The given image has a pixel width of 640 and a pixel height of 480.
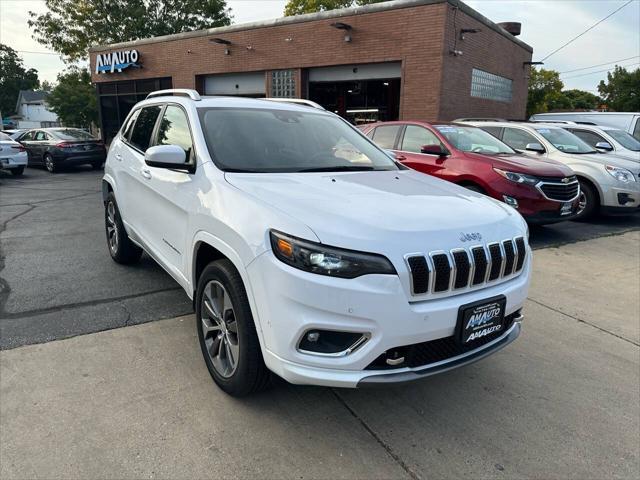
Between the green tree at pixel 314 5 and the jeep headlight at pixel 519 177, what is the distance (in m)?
28.6

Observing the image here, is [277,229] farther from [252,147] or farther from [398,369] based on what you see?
[252,147]

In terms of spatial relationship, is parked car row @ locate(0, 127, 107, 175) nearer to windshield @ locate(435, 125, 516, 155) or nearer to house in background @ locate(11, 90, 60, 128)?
windshield @ locate(435, 125, 516, 155)

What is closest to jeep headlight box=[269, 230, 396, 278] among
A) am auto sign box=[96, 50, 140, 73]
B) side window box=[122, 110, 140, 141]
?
side window box=[122, 110, 140, 141]

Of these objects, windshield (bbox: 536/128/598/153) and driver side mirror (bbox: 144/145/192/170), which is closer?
driver side mirror (bbox: 144/145/192/170)

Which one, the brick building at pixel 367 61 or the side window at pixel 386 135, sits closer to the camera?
the side window at pixel 386 135

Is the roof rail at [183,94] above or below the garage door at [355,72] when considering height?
below

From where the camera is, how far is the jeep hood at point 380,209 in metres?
2.30

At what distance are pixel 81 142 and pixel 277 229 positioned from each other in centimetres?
1642

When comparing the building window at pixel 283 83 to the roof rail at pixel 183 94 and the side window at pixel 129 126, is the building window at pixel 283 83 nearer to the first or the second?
the side window at pixel 129 126

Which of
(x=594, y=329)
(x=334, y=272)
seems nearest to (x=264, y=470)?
(x=334, y=272)

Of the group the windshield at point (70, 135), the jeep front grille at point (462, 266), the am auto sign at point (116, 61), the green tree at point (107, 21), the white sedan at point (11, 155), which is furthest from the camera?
the green tree at point (107, 21)

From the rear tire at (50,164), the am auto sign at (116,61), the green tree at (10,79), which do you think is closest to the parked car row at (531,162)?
the rear tire at (50,164)

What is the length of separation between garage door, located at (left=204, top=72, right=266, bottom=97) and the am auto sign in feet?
13.5

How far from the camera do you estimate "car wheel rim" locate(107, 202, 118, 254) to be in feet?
16.9
